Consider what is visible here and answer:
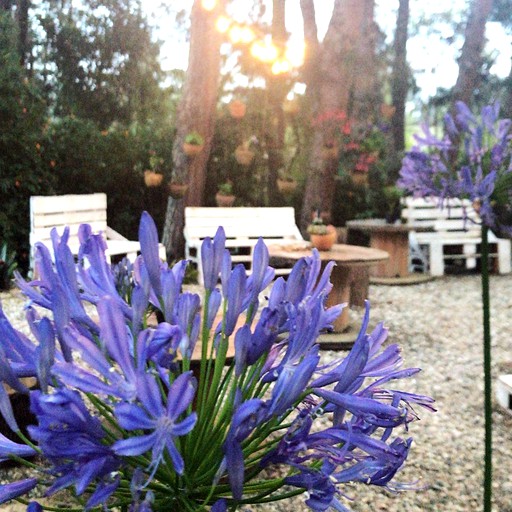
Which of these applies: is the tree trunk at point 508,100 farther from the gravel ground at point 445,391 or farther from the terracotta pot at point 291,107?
the gravel ground at point 445,391

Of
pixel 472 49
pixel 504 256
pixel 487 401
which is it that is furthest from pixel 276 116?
pixel 487 401

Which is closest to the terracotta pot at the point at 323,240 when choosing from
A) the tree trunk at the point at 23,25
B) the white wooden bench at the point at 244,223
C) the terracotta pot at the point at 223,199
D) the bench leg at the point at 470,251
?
the white wooden bench at the point at 244,223

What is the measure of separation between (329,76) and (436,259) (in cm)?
264

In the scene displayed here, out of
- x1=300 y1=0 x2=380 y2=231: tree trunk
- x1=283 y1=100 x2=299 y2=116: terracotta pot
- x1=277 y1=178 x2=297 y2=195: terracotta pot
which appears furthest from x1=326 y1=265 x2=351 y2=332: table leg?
x1=283 y1=100 x2=299 y2=116: terracotta pot

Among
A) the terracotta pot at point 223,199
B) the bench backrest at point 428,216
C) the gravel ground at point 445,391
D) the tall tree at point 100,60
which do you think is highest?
the tall tree at point 100,60

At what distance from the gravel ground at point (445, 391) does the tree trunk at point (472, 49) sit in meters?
4.62

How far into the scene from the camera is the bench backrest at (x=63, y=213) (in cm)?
613

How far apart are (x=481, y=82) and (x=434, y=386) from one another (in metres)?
12.6

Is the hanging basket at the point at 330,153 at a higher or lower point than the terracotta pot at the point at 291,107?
lower

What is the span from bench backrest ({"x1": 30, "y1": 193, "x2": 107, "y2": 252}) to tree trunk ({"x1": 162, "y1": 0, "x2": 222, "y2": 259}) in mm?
989

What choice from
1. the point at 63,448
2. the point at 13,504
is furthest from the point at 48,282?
the point at 13,504

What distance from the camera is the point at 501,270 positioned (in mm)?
8352

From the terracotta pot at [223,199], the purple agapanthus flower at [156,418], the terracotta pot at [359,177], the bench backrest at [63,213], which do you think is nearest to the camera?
the purple agapanthus flower at [156,418]

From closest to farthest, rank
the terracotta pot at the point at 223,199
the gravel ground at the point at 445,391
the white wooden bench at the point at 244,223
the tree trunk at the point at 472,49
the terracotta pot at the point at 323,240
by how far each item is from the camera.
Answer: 1. the gravel ground at the point at 445,391
2. the terracotta pot at the point at 323,240
3. the white wooden bench at the point at 244,223
4. the terracotta pot at the point at 223,199
5. the tree trunk at the point at 472,49
